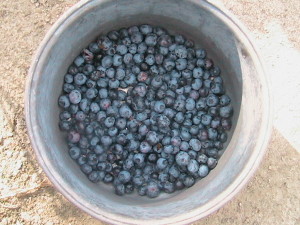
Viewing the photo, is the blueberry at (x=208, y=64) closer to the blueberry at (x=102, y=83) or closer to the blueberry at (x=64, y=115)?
the blueberry at (x=102, y=83)

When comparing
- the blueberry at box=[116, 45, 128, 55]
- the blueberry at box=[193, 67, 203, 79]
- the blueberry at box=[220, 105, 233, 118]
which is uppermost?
the blueberry at box=[116, 45, 128, 55]

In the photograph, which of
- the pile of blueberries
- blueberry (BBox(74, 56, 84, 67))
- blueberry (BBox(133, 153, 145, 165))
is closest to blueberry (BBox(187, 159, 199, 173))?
the pile of blueberries

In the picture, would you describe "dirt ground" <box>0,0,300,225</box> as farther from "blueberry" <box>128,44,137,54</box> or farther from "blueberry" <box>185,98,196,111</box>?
"blueberry" <box>185,98,196,111</box>

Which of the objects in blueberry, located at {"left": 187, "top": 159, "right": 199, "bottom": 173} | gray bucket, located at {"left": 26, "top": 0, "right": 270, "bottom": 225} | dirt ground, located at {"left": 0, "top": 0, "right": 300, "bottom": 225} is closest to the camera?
gray bucket, located at {"left": 26, "top": 0, "right": 270, "bottom": 225}

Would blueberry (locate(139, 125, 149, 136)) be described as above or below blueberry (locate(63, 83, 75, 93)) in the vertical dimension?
below

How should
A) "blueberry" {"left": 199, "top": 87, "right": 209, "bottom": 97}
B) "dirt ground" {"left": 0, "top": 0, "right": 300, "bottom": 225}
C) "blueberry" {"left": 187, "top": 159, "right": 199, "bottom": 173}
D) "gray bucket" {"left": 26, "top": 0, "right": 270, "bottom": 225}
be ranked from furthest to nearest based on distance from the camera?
"dirt ground" {"left": 0, "top": 0, "right": 300, "bottom": 225} → "blueberry" {"left": 199, "top": 87, "right": 209, "bottom": 97} → "blueberry" {"left": 187, "top": 159, "right": 199, "bottom": 173} → "gray bucket" {"left": 26, "top": 0, "right": 270, "bottom": 225}

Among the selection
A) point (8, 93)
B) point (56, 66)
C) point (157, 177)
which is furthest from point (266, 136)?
point (8, 93)

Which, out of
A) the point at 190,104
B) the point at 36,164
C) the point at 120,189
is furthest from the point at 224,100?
the point at 36,164
